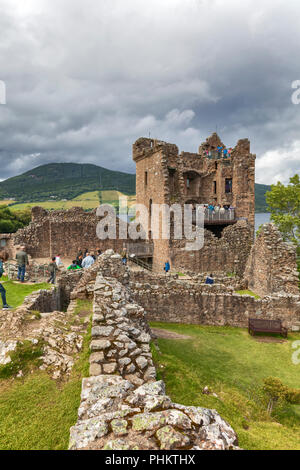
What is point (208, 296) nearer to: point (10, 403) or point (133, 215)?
point (10, 403)

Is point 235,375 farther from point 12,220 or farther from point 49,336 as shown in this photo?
point 12,220

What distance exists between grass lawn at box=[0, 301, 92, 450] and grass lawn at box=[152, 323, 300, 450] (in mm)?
2101

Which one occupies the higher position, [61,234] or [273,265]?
[61,234]

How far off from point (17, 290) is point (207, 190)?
2889 centimetres

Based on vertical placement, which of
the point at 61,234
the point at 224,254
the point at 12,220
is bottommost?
the point at 224,254

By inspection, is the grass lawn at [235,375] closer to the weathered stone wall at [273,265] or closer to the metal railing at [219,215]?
the weathered stone wall at [273,265]

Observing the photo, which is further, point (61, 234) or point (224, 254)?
point (61, 234)

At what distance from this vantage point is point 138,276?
17375 millimetres

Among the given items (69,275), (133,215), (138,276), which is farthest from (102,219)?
(69,275)

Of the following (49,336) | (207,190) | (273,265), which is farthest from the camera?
(207,190)

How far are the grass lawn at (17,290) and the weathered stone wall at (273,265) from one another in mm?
13551

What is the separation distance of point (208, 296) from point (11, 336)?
9962 mm

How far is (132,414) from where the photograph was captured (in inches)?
118

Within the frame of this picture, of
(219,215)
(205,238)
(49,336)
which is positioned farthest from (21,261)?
(219,215)
